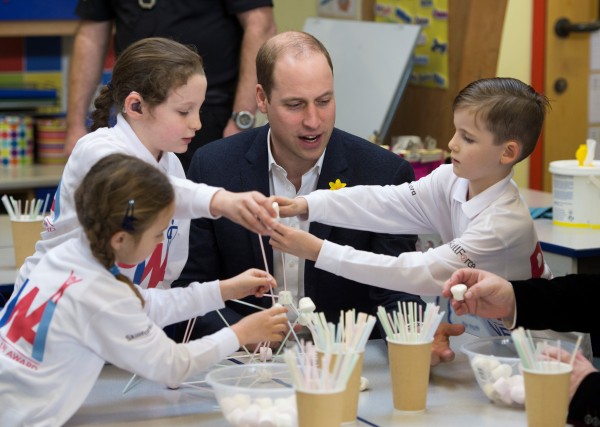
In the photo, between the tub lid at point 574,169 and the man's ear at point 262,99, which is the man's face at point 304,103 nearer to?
the man's ear at point 262,99

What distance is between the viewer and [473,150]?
7.80 feet

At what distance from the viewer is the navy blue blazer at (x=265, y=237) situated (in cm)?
276

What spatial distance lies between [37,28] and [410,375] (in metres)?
3.95

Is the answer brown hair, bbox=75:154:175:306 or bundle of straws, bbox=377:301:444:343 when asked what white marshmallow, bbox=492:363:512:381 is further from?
brown hair, bbox=75:154:175:306

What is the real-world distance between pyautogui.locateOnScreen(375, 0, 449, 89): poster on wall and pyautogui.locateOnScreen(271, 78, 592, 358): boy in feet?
8.06

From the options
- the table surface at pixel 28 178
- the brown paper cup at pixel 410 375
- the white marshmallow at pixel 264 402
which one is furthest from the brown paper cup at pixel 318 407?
the table surface at pixel 28 178

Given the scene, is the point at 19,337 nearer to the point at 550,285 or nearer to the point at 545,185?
the point at 550,285

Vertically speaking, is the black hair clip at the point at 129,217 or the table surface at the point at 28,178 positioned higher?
the table surface at the point at 28,178

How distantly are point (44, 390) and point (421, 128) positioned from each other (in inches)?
141

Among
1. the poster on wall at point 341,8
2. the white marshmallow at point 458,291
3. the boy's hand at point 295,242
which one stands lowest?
the white marshmallow at point 458,291

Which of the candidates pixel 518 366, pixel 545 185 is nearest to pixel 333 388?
pixel 518 366

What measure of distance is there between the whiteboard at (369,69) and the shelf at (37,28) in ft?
4.50

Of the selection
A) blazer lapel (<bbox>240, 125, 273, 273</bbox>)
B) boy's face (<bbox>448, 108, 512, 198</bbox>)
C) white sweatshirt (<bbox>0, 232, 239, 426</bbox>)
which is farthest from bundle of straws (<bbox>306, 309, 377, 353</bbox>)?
blazer lapel (<bbox>240, 125, 273, 273</bbox>)

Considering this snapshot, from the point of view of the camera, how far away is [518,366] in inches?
76.9
